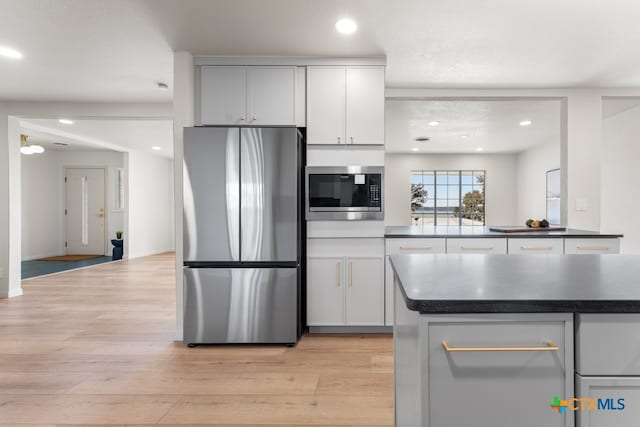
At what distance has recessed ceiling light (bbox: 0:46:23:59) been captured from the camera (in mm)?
3064

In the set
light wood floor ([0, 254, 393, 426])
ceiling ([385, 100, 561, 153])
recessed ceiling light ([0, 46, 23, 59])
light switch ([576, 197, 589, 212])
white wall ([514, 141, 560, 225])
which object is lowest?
light wood floor ([0, 254, 393, 426])

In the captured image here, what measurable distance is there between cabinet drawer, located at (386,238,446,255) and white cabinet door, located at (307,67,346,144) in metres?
1.03

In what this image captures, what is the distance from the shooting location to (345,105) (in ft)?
10.4

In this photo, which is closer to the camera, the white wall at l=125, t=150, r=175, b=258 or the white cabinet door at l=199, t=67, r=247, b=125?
the white cabinet door at l=199, t=67, r=247, b=125

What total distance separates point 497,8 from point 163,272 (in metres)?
6.13

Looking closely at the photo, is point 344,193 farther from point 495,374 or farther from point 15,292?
point 15,292

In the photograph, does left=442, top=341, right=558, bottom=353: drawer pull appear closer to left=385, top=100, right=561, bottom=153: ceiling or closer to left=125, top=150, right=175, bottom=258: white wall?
left=385, top=100, right=561, bottom=153: ceiling

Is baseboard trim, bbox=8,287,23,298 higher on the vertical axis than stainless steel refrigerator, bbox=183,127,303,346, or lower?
lower

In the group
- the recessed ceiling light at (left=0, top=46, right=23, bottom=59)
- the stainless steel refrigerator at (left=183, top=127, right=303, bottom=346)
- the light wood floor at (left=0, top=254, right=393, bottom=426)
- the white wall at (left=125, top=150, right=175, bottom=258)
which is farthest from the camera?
the white wall at (left=125, top=150, right=175, bottom=258)

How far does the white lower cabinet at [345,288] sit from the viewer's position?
10.5 feet

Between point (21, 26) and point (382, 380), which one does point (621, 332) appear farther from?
point (21, 26)

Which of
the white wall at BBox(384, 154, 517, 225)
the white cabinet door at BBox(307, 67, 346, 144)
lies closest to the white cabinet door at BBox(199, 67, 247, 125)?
the white cabinet door at BBox(307, 67, 346, 144)

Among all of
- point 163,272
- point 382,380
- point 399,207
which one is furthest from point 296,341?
point 399,207

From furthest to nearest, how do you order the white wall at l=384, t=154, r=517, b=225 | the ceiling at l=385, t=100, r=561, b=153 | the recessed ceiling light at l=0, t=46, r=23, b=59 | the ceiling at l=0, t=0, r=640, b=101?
the white wall at l=384, t=154, r=517, b=225 → the ceiling at l=385, t=100, r=561, b=153 → the recessed ceiling light at l=0, t=46, r=23, b=59 → the ceiling at l=0, t=0, r=640, b=101
